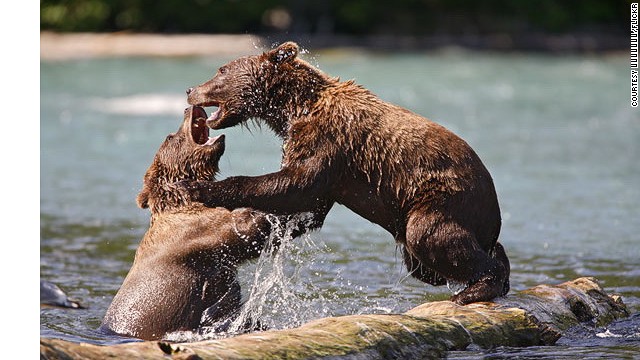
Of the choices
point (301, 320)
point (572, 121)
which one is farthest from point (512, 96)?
point (301, 320)

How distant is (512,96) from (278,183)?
25501 millimetres

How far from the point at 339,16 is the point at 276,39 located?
6674 mm

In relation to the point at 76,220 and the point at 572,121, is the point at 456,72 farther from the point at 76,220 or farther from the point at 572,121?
the point at 76,220

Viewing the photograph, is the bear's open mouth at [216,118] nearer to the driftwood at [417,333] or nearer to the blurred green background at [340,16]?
the driftwood at [417,333]

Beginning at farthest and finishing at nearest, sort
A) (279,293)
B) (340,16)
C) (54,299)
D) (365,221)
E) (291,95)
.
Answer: (340,16) < (365,221) < (279,293) < (54,299) < (291,95)

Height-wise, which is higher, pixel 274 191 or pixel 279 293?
pixel 274 191

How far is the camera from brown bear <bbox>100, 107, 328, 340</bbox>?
7289 mm

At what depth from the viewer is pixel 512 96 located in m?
31.9

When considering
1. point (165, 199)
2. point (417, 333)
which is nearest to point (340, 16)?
point (165, 199)

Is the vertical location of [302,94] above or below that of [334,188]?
above

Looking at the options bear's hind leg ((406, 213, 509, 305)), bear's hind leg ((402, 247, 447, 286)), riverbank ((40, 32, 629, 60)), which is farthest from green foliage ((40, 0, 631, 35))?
bear's hind leg ((406, 213, 509, 305))

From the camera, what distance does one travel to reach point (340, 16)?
49.8 m

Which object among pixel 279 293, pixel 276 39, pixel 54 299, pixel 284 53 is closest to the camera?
pixel 284 53

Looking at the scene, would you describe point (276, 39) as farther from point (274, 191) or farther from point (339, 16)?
point (274, 191)
